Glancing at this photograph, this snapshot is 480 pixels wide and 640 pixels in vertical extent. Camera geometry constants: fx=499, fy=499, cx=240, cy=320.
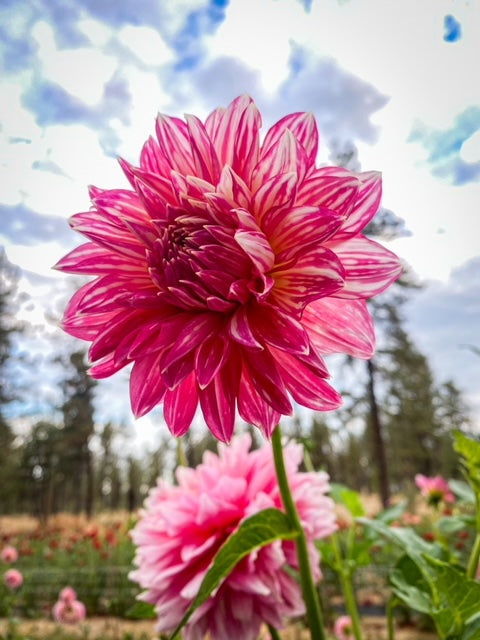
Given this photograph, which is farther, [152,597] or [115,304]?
[152,597]

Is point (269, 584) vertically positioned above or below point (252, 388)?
below

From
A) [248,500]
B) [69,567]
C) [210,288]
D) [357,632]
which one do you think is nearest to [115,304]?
[210,288]

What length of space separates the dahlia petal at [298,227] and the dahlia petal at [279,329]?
44mm

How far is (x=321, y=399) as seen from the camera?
0.35m

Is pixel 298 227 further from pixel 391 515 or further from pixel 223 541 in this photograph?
pixel 391 515

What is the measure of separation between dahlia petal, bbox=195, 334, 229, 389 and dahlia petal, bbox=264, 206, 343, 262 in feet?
0.26

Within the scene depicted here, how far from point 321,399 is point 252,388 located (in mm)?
54

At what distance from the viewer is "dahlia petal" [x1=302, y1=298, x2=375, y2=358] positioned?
35cm

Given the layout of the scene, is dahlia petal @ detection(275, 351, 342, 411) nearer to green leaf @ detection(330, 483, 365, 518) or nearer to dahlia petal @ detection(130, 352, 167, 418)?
dahlia petal @ detection(130, 352, 167, 418)

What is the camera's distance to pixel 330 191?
1.19 ft

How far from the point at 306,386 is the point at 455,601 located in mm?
218

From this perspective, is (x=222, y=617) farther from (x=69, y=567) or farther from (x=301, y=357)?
(x=69, y=567)

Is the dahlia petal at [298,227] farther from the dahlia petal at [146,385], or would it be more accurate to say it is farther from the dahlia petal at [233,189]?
the dahlia petal at [146,385]

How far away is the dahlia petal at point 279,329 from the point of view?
324 millimetres
